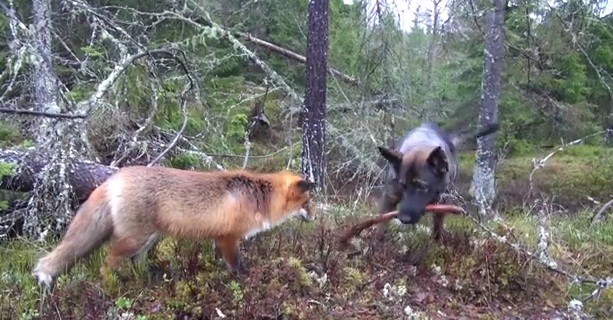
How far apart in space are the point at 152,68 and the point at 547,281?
207 inches

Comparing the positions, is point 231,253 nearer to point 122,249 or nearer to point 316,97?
point 122,249

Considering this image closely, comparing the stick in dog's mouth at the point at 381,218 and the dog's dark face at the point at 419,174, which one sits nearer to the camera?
the stick in dog's mouth at the point at 381,218

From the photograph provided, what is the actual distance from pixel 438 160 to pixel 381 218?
1.35m

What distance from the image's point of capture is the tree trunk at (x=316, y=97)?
33.4 feet

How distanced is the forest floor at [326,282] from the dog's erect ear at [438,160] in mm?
731

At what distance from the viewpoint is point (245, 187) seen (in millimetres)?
6082

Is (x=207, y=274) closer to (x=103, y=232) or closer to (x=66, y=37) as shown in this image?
(x=103, y=232)

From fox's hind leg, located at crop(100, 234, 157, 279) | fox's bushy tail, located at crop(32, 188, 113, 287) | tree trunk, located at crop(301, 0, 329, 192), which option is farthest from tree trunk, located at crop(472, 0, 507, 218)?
fox's bushy tail, located at crop(32, 188, 113, 287)

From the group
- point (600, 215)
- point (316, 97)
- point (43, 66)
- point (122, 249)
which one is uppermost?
point (43, 66)

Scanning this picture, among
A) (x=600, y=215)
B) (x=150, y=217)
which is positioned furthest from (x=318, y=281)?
(x=600, y=215)

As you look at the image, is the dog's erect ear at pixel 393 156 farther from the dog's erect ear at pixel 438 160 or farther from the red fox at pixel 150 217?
the red fox at pixel 150 217

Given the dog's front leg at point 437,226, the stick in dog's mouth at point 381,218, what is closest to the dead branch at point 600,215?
the dog's front leg at point 437,226

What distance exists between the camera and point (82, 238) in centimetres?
556

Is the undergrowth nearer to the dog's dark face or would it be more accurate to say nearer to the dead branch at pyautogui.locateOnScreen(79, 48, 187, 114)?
the dog's dark face
